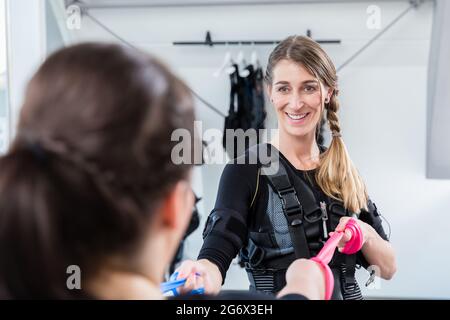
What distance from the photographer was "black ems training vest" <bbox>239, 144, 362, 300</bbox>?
0.74 metres

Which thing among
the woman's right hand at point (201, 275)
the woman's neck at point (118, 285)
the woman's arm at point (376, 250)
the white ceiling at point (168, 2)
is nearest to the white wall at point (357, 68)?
the white ceiling at point (168, 2)

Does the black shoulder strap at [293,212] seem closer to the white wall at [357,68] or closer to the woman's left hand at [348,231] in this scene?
the woman's left hand at [348,231]

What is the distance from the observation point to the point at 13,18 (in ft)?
3.04

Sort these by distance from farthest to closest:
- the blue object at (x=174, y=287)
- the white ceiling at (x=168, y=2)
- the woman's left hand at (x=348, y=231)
A: the white ceiling at (x=168, y=2) → the woman's left hand at (x=348, y=231) → the blue object at (x=174, y=287)

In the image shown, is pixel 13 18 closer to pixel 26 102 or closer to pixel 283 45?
pixel 283 45

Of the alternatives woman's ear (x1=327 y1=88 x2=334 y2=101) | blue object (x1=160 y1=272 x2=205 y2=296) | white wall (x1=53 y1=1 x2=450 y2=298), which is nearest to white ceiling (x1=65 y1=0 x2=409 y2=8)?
white wall (x1=53 y1=1 x2=450 y2=298)

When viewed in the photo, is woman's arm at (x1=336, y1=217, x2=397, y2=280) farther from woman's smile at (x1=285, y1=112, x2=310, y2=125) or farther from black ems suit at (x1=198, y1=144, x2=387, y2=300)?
woman's smile at (x1=285, y1=112, x2=310, y2=125)

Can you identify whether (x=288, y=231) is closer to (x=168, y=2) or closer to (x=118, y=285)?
(x=118, y=285)

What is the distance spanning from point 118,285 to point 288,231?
0.40m

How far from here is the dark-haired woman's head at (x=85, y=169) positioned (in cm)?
34

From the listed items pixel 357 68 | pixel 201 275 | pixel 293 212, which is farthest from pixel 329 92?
pixel 357 68

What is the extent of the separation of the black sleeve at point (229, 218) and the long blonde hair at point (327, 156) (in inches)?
4.1

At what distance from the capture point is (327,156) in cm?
81

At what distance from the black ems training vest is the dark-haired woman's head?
0.39 meters
